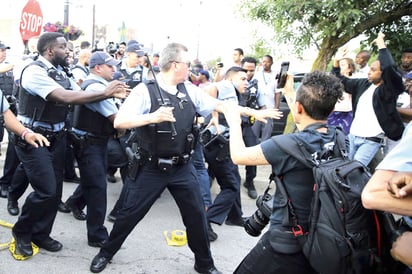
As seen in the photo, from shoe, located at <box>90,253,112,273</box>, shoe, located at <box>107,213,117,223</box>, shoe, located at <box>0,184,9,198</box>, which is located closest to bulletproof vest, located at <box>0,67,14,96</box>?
shoe, located at <box>0,184,9,198</box>

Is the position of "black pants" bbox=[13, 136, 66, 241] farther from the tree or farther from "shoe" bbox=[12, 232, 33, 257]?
the tree

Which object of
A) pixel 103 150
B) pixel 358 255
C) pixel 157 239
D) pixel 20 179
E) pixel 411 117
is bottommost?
pixel 157 239

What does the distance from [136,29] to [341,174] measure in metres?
41.2

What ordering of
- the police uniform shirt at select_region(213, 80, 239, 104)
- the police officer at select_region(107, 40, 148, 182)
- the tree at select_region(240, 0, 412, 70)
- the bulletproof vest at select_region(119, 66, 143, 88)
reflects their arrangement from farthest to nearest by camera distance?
the police officer at select_region(107, 40, 148, 182), the bulletproof vest at select_region(119, 66, 143, 88), the tree at select_region(240, 0, 412, 70), the police uniform shirt at select_region(213, 80, 239, 104)

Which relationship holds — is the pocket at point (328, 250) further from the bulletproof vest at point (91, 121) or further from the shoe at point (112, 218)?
the shoe at point (112, 218)

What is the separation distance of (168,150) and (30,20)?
15.8 feet

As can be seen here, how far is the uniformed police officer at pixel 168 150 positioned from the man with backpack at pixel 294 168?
939mm

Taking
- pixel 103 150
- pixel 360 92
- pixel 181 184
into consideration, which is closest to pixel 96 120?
pixel 103 150

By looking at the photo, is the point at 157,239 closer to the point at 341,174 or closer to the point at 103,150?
the point at 103,150

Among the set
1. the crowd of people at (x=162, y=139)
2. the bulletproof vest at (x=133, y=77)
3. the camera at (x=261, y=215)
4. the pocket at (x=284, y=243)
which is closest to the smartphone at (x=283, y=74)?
the crowd of people at (x=162, y=139)

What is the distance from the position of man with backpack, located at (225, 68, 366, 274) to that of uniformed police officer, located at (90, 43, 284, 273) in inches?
37.0

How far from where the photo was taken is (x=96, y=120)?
3816 mm

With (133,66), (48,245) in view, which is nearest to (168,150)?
(48,245)

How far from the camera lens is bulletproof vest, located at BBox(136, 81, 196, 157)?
3.11m
